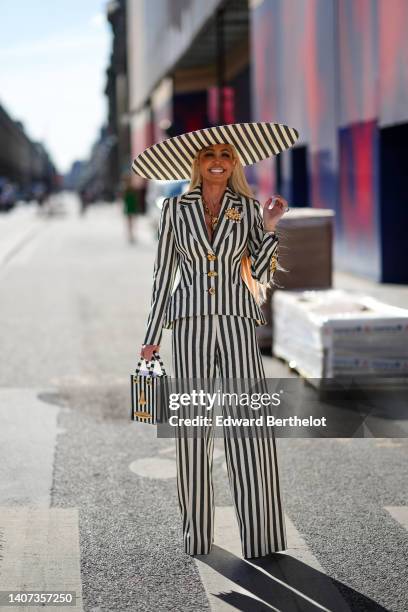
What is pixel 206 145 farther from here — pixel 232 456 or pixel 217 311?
pixel 232 456

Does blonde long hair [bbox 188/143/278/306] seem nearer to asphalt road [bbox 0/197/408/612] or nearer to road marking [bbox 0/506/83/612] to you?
asphalt road [bbox 0/197/408/612]

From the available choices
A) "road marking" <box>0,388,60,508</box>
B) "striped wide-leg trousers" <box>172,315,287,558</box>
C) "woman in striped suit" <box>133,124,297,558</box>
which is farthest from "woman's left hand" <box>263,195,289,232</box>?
"road marking" <box>0,388,60,508</box>

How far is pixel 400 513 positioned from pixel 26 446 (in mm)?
2516

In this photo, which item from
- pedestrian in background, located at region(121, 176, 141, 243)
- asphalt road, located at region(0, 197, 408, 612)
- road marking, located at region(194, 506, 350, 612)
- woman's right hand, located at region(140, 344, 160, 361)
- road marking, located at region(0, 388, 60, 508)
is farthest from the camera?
pedestrian in background, located at region(121, 176, 141, 243)

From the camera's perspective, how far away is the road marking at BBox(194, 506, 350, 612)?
408 cm

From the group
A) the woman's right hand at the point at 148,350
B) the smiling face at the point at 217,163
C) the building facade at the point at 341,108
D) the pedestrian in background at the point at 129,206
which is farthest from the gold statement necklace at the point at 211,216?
the pedestrian in background at the point at 129,206

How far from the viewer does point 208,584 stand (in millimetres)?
4285

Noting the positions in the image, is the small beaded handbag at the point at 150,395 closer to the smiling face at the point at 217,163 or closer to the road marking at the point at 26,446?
the smiling face at the point at 217,163

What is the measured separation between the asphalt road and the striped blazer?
99 cm

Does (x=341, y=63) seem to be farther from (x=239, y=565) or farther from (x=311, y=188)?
(x=239, y=565)

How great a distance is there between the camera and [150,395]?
455cm

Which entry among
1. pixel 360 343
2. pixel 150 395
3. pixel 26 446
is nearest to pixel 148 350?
pixel 150 395

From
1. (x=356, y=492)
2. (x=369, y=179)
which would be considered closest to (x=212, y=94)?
(x=369, y=179)

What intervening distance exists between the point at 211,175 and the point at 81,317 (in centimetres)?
909
